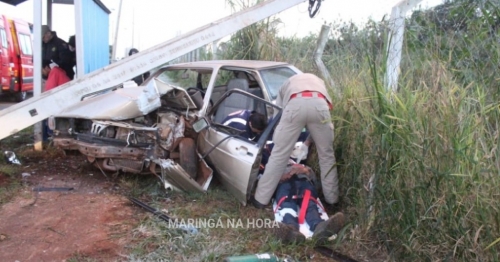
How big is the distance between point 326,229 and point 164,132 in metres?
2.14

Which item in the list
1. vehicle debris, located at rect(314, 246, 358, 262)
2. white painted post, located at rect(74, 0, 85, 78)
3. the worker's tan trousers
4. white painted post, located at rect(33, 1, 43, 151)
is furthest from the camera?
white painted post, located at rect(74, 0, 85, 78)

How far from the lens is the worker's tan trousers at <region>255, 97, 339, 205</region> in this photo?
413 centimetres

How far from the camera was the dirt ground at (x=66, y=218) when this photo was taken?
3514mm

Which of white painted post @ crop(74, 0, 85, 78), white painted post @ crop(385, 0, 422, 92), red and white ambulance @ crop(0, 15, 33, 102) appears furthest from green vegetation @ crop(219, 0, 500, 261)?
red and white ambulance @ crop(0, 15, 33, 102)

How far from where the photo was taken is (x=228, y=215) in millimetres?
4211

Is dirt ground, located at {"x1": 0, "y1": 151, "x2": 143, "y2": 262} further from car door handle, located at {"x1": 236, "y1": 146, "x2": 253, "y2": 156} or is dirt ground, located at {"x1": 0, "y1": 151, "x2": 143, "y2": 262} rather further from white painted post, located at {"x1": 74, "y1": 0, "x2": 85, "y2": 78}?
white painted post, located at {"x1": 74, "y1": 0, "x2": 85, "y2": 78}

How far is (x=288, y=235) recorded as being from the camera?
3.53 metres

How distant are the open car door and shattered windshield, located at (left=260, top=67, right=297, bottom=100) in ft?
0.88

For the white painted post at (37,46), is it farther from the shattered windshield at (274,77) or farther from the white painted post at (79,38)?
the shattered windshield at (274,77)

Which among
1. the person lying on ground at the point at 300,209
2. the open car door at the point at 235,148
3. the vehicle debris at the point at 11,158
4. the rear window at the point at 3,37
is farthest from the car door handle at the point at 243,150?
the rear window at the point at 3,37

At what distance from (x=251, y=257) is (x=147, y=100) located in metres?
2.57

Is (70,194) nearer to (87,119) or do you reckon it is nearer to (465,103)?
(87,119)

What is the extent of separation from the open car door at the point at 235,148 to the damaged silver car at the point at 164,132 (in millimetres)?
11

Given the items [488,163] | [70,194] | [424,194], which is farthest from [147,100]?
[488,163]
